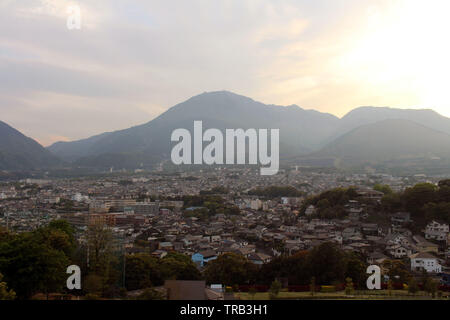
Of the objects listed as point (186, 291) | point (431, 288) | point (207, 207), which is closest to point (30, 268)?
point (186, 291)

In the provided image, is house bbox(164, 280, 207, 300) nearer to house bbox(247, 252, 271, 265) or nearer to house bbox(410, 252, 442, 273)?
house bbox(247, 252, 271, 265)

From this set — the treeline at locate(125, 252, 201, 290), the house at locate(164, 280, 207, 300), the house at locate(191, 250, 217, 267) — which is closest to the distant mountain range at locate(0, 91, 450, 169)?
the house at locate(191, 250, 217, 267)

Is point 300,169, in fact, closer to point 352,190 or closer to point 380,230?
point 352,190

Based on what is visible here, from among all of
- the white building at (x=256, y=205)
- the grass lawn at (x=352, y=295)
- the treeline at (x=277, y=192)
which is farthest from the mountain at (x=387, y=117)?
the grass lawn at (x=352, y=295)

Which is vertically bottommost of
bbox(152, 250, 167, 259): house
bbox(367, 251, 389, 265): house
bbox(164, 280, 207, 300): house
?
bbox(152, 250, 167, 259): house

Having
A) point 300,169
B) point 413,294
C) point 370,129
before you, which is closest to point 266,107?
point 370,129

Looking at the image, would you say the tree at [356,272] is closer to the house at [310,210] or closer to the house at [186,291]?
the house at [186,291]
